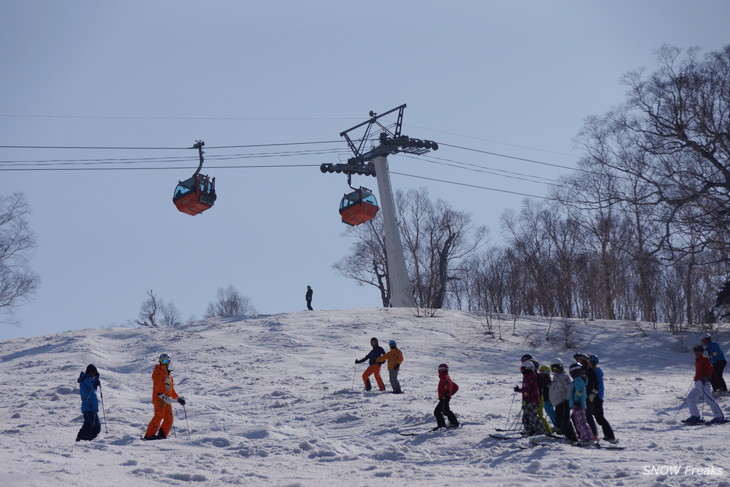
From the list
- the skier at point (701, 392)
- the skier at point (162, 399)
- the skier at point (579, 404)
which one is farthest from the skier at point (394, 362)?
the skier at point (579, 404)

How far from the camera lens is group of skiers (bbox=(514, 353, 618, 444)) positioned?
12477 mm

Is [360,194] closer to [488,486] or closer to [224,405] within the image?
[224,405]

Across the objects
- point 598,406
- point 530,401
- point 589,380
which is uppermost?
point 589,380

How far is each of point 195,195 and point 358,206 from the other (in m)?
7.82

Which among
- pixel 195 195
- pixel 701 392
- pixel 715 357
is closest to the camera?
pixel 701 392

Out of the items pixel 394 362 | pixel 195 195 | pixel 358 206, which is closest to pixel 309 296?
pixel 358 206

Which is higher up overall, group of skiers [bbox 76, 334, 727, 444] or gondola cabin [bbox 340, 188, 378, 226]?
gondola cabin [bbox 340, 188, 378, 226]

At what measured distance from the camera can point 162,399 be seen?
14266 mm

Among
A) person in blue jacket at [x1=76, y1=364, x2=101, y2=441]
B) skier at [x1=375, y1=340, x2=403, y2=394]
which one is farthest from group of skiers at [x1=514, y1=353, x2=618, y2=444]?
person in blue jacket at [x1=76, y1=364, x2=101, y2=441]

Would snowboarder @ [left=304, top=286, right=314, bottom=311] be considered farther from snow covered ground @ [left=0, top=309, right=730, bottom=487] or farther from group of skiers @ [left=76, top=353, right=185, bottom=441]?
group of skiers @ [left=76, top=353, right=185, bottom=441]

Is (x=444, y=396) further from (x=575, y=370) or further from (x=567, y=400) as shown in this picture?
(x=575, y=370)

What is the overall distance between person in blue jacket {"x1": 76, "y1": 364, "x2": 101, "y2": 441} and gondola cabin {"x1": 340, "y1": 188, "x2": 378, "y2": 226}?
2144 cm

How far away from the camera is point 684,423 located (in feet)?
48.3

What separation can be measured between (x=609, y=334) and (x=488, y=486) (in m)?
24.8
